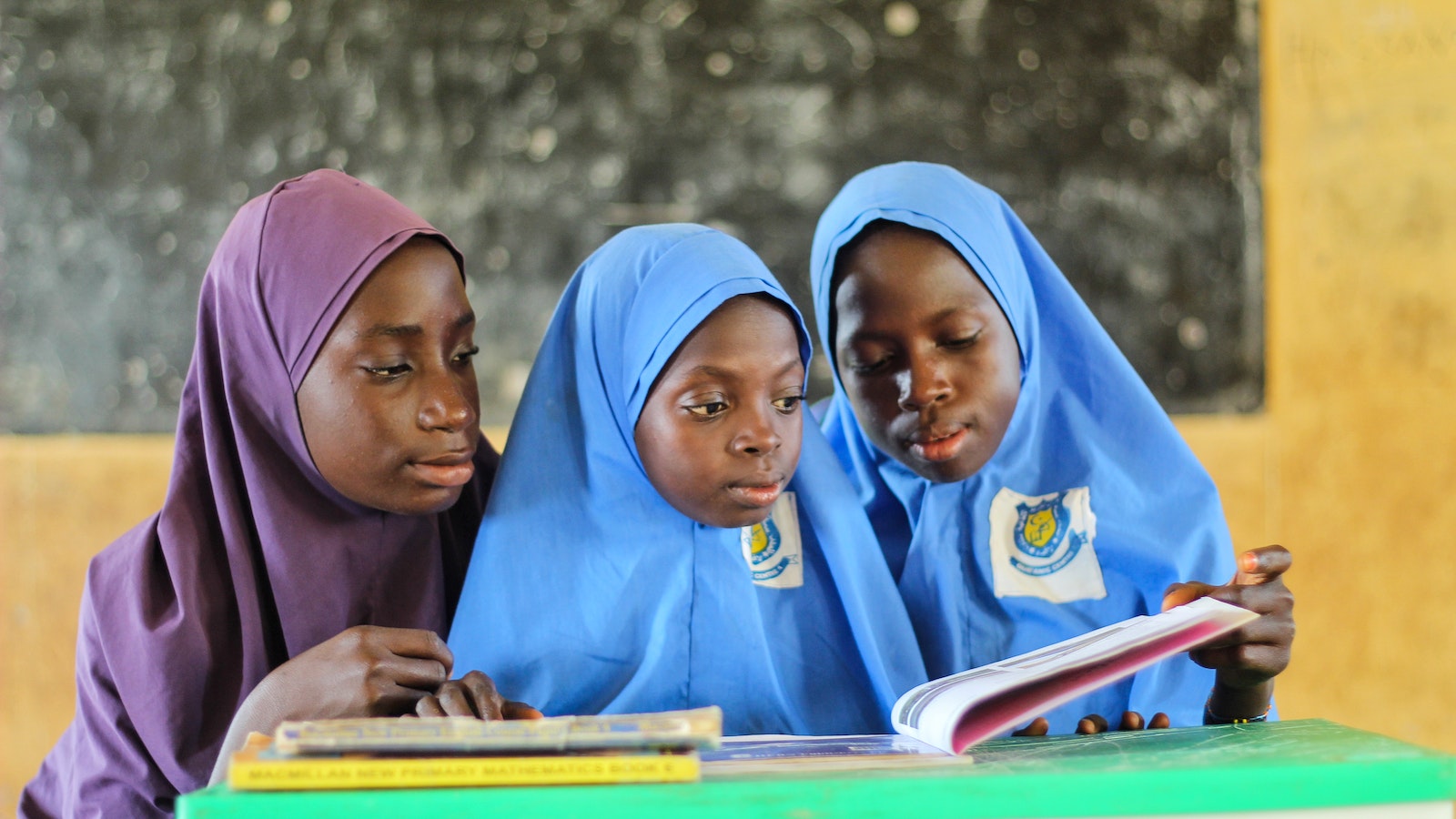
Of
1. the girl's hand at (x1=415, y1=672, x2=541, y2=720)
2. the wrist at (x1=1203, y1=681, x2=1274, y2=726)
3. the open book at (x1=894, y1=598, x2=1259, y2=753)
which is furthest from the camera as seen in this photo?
the wrist at (x1=1203, y1=681, x2=1274, y2=726)

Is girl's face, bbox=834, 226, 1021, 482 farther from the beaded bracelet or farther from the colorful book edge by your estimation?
the colorful book edge

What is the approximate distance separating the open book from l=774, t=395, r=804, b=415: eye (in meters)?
0.45

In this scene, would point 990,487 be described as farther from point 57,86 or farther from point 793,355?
point 57,86

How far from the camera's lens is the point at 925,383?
160 cm

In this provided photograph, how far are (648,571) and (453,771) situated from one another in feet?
2.23

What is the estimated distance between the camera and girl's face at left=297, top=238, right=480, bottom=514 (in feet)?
4.68

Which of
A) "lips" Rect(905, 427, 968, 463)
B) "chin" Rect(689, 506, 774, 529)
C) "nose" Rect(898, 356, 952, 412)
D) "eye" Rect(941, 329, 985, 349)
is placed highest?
"eye" Rect(941, 329, 985, 349)

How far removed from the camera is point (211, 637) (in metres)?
1.50

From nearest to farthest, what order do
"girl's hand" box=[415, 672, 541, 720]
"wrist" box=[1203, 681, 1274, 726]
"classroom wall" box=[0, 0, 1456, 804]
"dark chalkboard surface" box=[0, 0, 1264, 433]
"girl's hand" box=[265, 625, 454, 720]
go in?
"girl's hand" box=[415, 672, 541, 720]
"girl's hand" box=[265, 625, 454, 720]
"wrist" box=[1203, 681, 1274, 726]
"dark chalkboard surface" box=[0, 0, 1264, 433]
"classroom wall" box=[0, 0, 1456, 804]

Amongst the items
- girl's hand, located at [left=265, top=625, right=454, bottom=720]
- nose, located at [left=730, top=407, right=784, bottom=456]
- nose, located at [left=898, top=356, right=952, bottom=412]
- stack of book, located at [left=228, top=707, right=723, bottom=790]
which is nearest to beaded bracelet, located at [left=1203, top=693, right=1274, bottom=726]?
nose, located at [left=898, top=356, right=952, bottom=412]

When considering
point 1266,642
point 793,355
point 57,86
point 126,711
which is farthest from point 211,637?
point 57,86

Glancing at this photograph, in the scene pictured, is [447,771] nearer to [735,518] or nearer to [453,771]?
[453,771]

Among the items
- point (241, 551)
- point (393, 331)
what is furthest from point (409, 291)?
point (241, 551)

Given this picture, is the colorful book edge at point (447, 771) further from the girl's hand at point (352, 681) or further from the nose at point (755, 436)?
the nose at point (755, 436)
